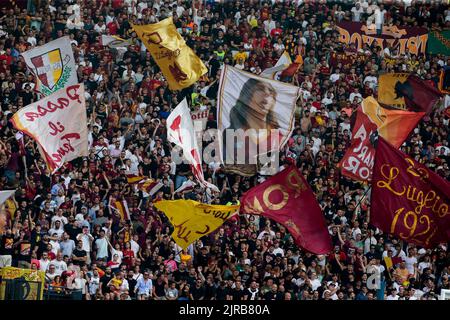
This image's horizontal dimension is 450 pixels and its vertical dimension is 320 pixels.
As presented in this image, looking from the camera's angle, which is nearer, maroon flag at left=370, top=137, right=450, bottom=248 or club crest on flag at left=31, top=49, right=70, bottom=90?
maroon flag at left=370, top=137, right=450, bottom=248

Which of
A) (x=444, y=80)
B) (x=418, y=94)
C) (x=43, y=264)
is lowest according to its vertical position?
(x=444, y=80)

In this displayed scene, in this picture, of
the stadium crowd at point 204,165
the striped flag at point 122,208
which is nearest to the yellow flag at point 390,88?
the stadium crowd at point 204,165

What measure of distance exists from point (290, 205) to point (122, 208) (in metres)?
3.64

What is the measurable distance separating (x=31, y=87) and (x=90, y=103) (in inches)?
43.8

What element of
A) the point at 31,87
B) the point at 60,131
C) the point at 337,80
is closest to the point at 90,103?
the point at 31,87

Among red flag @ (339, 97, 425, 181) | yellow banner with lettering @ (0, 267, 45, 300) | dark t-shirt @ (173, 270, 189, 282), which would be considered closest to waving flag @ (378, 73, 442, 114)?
red flag @ (339, 97, 425, 181)

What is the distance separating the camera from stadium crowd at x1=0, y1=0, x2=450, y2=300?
2291 centimetres

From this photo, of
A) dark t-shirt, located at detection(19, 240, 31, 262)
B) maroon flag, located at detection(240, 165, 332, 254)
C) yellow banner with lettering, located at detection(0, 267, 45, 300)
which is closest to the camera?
yellow banner with lettering, located at detection(0, 267, 45, 300)

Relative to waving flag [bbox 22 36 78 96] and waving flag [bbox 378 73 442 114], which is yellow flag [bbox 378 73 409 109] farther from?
waving flag [bbox 22 36 78 96]

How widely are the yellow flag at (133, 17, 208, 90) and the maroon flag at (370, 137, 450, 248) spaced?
7022mm

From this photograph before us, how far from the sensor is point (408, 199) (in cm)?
2173

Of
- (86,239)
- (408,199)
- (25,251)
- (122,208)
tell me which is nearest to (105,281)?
(86,239)

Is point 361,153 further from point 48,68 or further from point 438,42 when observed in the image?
point 438,42

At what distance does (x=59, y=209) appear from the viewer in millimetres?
24109
